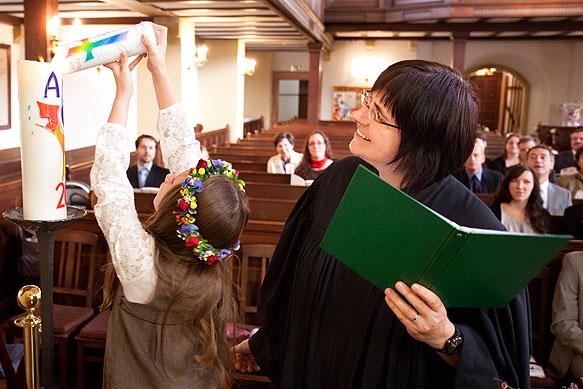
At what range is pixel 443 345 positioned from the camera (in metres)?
1.07

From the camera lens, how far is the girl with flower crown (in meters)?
1.26

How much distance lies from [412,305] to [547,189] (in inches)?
159

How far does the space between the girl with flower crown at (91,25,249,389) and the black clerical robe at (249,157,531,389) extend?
0.17 m

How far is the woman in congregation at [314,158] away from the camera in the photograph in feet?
17.6

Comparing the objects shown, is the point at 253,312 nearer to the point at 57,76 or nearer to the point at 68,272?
the point at 68,272

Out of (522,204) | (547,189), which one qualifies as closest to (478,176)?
(547,189)

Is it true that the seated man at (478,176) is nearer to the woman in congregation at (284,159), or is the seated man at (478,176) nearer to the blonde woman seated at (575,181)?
the blonde woman seated at (575,181)

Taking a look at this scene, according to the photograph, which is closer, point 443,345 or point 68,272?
point 443,345

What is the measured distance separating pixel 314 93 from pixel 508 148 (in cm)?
671

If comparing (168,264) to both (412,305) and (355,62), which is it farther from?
(355,62)

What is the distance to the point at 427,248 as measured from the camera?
93 cm

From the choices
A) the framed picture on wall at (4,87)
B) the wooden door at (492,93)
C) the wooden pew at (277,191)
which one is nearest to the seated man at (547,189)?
the wooden pew at (277,191)


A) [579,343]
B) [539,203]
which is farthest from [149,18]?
[579,343]

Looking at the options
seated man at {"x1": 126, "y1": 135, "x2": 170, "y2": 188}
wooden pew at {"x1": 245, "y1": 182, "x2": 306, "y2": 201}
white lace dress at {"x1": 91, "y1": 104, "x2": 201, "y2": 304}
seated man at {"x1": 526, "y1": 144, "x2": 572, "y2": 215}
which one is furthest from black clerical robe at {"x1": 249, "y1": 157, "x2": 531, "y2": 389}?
seated man at {"x1": 126, "y1": 135, "x2": 170, "y2": 188}
